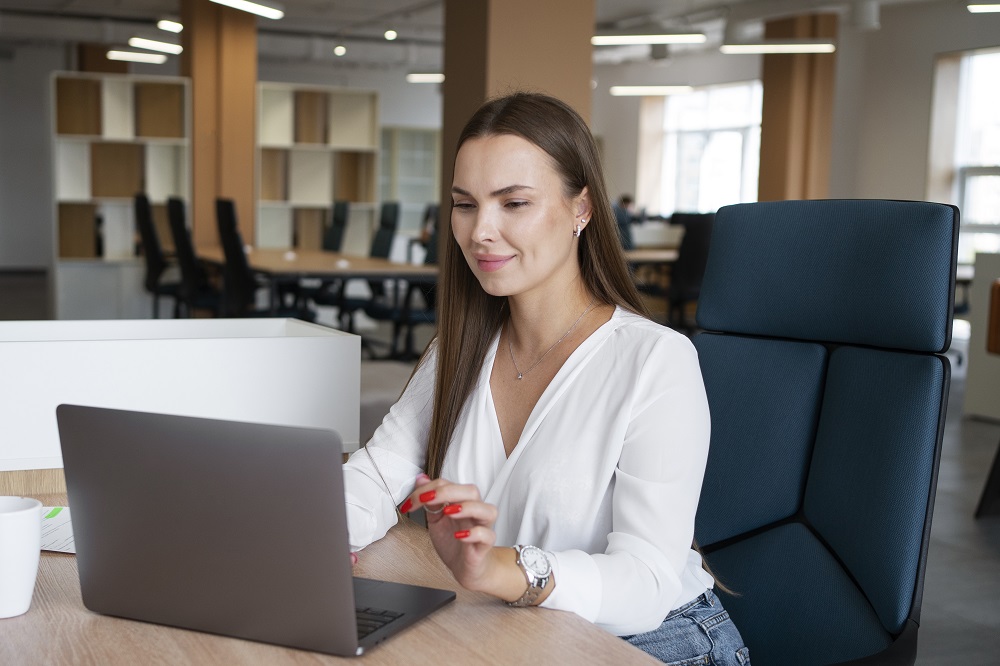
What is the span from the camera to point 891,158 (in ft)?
36.6

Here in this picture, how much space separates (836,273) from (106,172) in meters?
7.96

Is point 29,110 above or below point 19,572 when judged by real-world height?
above

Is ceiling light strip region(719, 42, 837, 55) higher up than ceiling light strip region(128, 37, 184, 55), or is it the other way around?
ceiling light strip region(128, 37, 184, 55)

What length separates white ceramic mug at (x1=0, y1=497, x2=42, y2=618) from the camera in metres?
1.02

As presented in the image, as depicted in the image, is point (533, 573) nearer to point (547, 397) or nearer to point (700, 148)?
point (547, 397)

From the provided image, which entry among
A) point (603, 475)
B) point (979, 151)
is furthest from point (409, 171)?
point (603, 475)

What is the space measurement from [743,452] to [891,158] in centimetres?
1057

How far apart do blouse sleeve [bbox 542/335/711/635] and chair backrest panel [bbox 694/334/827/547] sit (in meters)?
0.25

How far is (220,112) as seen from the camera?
8445 mm

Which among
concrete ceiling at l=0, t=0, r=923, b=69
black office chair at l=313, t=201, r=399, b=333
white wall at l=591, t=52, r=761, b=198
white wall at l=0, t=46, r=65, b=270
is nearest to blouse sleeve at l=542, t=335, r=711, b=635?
black office chair at l=313, t=201, r=399, b=333

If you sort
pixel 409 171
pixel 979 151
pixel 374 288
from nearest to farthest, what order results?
pixel 374 288 < pixel 979 151 < pixel 409 171

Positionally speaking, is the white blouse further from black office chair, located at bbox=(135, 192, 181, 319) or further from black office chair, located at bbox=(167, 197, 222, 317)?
black office chair, located at bbox=(135, 192, 181, 319)

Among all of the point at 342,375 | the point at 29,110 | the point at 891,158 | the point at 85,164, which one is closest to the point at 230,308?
the point at 85,164

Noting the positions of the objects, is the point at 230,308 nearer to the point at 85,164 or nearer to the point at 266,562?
the point at 85,164
